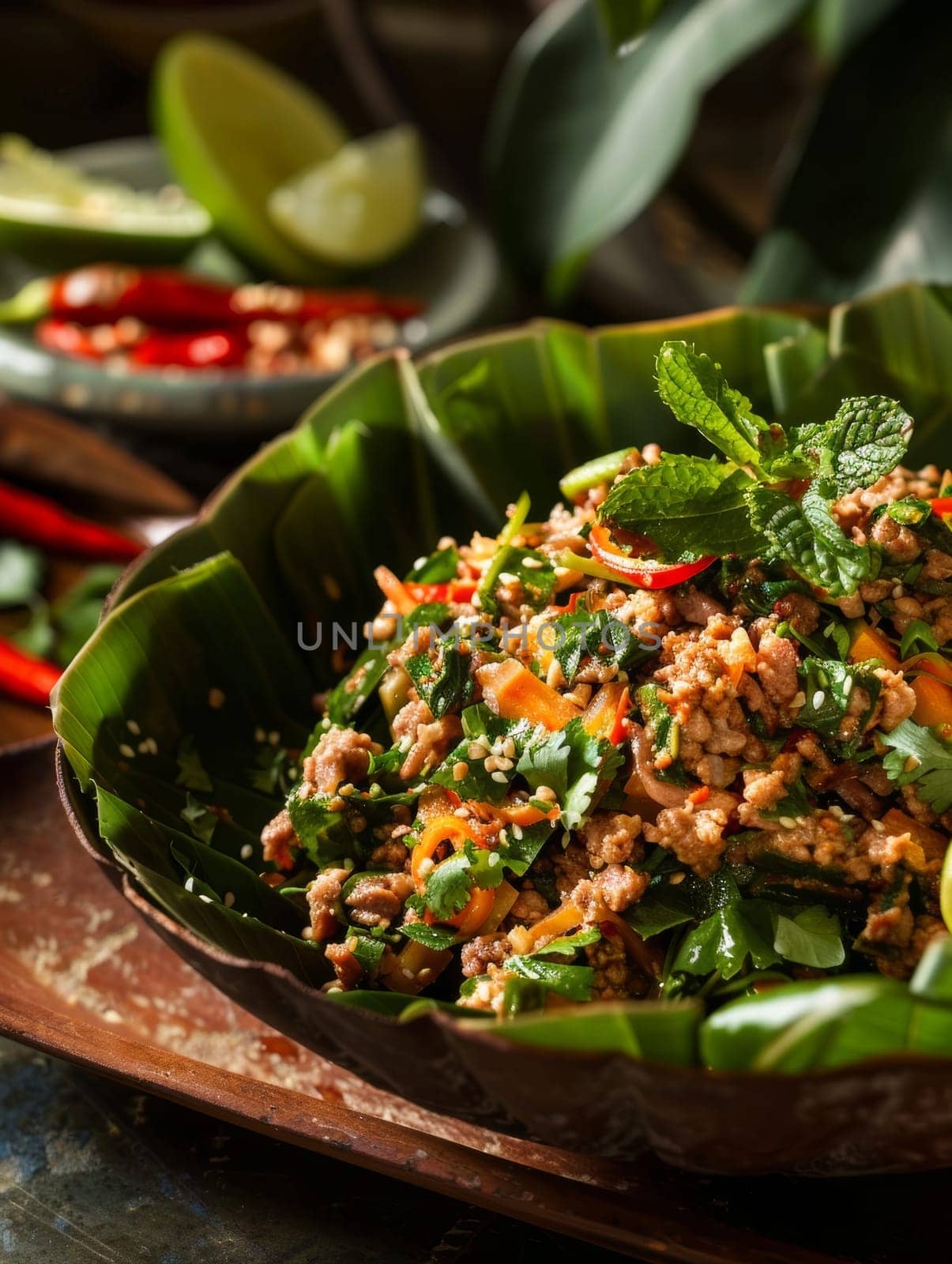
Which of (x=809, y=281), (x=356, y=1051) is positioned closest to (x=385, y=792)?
(x=356, y=1051)

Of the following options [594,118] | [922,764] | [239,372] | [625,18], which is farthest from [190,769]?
[594,118]

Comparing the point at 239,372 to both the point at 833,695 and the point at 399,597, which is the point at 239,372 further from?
the point at 833,695

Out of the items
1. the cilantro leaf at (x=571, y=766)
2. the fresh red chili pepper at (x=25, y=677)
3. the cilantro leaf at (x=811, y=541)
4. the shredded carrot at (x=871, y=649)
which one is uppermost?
the cilantro leaf at (x=811, y=541)

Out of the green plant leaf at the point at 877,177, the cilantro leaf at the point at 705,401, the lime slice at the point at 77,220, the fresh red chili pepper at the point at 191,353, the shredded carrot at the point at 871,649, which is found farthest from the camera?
the lime slice at the point at 77,220

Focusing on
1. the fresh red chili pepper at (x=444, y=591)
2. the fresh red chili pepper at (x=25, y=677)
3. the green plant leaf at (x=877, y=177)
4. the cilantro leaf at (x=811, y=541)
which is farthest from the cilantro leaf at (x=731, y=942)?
the green plant leaf at (x=877, y=177)

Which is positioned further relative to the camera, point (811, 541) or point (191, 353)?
point (191, 353)

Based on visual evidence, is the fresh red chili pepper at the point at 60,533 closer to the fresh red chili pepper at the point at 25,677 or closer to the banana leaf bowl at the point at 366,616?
the fresh red chili pepper at the point at 25,677

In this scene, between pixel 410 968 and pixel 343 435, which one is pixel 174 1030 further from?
pixel 343 435
